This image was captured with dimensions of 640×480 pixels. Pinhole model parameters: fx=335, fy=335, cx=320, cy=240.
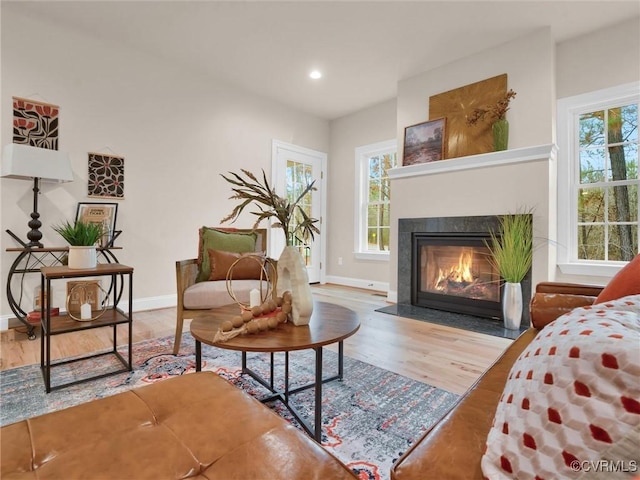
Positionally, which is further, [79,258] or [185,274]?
[185,274]

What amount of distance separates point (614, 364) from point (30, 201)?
382 centimetres

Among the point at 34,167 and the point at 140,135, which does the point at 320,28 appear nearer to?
the point at 140,135

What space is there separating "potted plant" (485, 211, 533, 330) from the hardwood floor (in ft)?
1.30

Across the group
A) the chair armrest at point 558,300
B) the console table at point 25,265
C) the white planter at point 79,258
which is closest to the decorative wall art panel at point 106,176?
the console table at point 25,265

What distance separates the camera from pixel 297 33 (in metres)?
3.17

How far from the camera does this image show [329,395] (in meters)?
1.74

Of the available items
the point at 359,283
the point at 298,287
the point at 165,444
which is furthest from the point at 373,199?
the point at 165,444

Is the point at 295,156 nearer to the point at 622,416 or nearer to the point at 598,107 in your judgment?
the point at 598,107

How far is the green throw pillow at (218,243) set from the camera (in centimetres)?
258

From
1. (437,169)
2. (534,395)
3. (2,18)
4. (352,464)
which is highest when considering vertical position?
(2,18)

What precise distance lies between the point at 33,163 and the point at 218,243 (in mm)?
1531

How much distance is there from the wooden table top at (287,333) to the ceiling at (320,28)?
259cm

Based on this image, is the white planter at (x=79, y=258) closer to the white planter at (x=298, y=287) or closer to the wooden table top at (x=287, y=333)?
the wooden table top at (x=287, y=333)

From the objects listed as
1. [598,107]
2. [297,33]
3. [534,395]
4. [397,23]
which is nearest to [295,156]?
[297,33]
